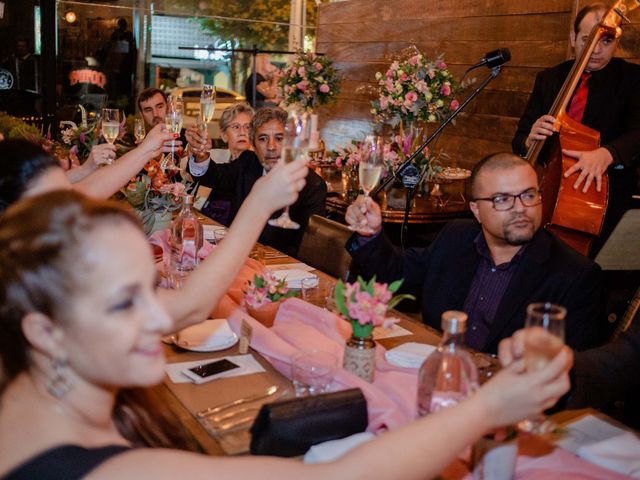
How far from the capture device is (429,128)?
6.16m

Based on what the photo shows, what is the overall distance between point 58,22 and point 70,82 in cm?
63

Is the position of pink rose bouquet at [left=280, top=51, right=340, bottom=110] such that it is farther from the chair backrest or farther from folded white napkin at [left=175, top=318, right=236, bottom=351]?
folded white napkin at [left=175, top=318, right=236, bottom=351]

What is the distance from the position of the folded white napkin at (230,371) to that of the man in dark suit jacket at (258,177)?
185 centimetres

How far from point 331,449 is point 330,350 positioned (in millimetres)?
526

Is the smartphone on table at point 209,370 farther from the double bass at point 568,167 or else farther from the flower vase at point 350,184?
the flower vase at point 350,184

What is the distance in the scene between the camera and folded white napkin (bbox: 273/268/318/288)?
9.16 ft

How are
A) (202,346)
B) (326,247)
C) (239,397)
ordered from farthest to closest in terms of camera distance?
(326,247), (202,346), (239,397)

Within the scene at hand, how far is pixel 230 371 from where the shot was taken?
1.97 metres

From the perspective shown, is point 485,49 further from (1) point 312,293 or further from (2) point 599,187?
(1) point 312,293

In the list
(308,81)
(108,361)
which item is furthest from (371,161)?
(308,81)

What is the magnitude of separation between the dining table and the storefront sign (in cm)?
636

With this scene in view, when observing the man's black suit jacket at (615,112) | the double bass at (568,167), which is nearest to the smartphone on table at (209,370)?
the double bass at (568,167)

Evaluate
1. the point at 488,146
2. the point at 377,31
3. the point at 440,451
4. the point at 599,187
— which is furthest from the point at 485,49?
the point at 440,451

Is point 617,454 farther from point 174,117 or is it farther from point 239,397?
point 174,117
